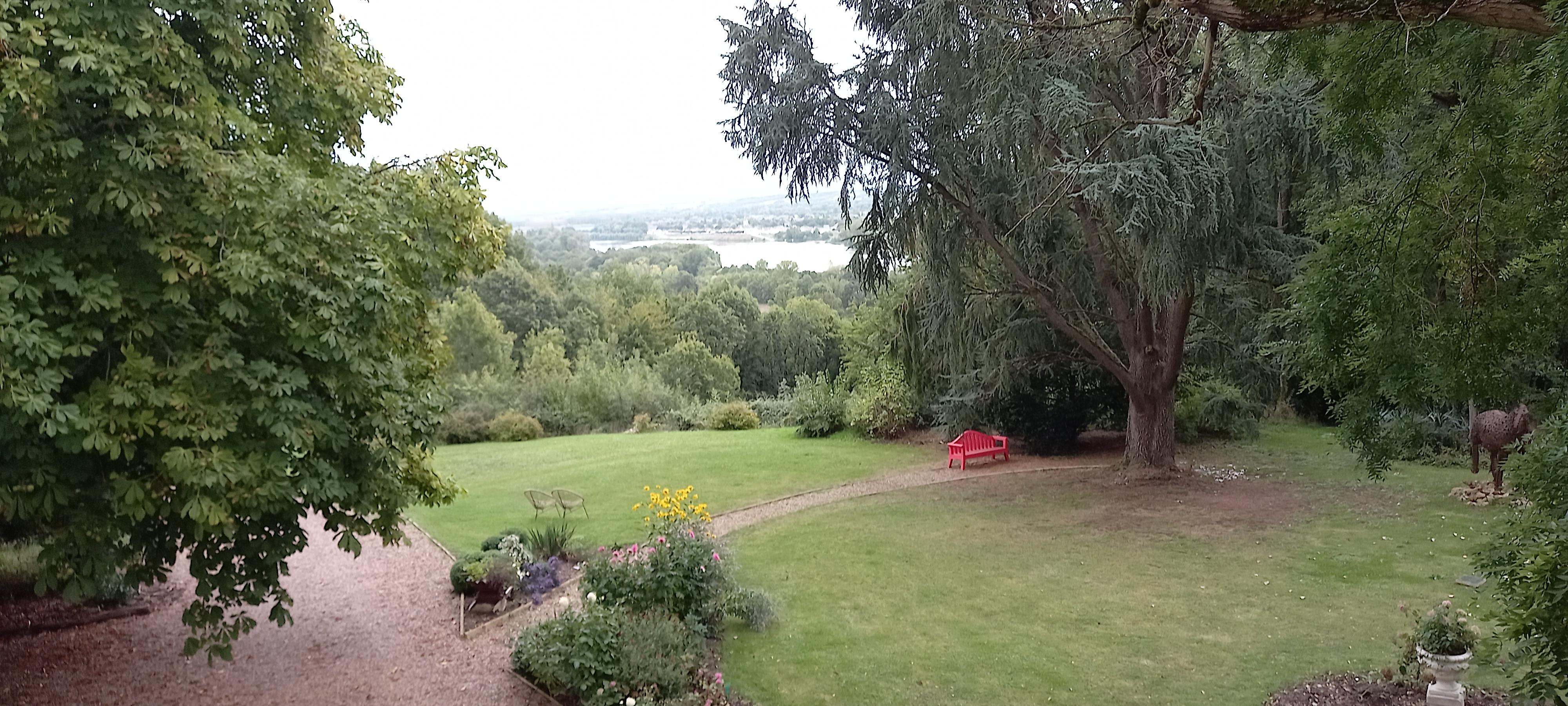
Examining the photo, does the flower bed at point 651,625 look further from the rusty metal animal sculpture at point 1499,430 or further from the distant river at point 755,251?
the distant river at point 755,251

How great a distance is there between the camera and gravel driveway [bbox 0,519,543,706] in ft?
22.8

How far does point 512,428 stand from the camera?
23547 millimetres

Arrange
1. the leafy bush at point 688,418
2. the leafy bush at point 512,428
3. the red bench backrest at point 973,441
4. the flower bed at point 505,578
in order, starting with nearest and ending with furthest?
the flower bed at point 505,578 < the red bench backrest at point 973,441 < the leafy bush at point 512,428 < the leafy bush at point 688,418

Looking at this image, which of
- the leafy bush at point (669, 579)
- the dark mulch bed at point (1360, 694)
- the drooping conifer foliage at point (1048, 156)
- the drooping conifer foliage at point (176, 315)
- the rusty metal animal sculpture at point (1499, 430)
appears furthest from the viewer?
the rusty metal animal sculpture at point (1499, 430)

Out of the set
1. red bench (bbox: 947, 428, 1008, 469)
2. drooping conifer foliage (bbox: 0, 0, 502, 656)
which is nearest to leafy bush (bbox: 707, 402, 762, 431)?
red bench (bbox: 947, 428, 1008, 469)

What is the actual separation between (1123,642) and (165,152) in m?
7.19

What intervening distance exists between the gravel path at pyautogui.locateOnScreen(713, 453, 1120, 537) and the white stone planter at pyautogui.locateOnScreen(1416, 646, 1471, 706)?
24.9 ft

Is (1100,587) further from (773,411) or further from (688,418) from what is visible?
(773,411)

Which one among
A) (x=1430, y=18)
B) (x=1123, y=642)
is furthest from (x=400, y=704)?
(x=1430, y=18)

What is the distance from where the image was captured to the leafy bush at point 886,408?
1909 centimetres

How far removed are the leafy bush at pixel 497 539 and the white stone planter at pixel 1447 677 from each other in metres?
8.24

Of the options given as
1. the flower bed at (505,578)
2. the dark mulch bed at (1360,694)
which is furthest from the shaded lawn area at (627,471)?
the dark mulch bed at (1360,694)

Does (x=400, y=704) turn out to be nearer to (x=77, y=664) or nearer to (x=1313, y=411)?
(x=77, y=664)

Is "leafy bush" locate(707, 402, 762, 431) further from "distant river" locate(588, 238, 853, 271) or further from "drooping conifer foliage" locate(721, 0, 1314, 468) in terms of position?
"distant river" locate(588, 238, 853, 271)
